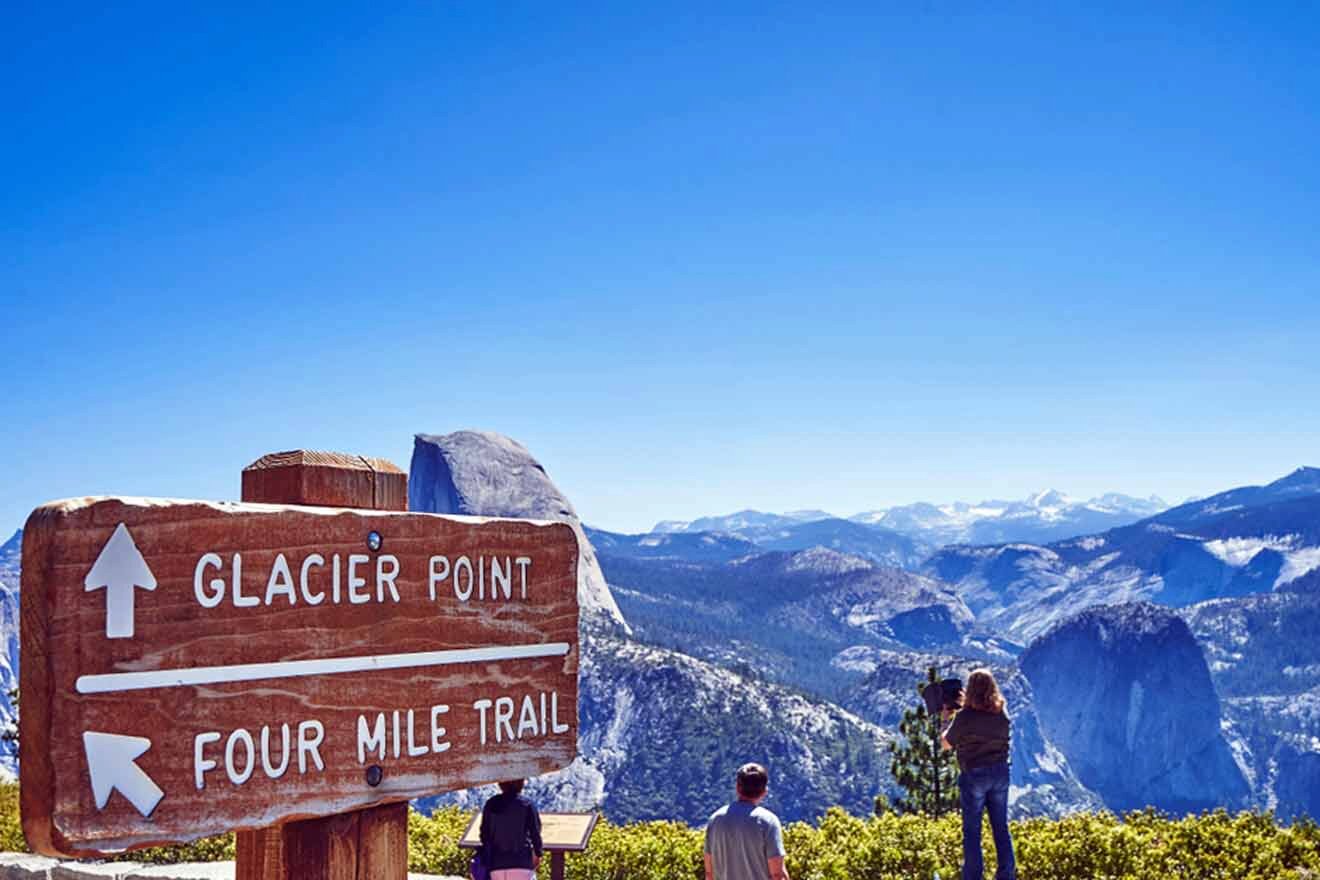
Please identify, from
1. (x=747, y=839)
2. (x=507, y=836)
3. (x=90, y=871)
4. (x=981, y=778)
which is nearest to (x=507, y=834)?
(x=507, y=836)

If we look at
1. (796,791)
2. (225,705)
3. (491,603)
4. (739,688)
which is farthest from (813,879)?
(739,688)

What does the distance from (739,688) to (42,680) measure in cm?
13477

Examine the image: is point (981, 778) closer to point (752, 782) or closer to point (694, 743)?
Answer: point (752, 782)

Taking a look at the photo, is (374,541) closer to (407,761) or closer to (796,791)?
(407,761)

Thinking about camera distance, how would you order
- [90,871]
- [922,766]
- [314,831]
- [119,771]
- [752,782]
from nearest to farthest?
[119,771], [314,831], [752,782], [90,871], [922,766]

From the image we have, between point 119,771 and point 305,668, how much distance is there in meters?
0.46

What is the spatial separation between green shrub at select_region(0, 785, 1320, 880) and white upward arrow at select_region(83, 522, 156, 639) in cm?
652

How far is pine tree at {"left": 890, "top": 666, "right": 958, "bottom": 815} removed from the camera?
75.0ft

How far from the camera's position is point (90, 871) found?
7070 mm

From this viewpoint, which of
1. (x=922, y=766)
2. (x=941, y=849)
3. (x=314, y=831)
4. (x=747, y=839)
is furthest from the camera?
(x=922, y=766)

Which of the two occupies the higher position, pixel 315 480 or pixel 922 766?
pixel 315 480

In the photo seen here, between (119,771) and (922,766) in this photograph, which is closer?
(119,771)

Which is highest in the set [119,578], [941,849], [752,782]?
[119,578]

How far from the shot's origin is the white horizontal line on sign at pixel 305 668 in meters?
2.16
